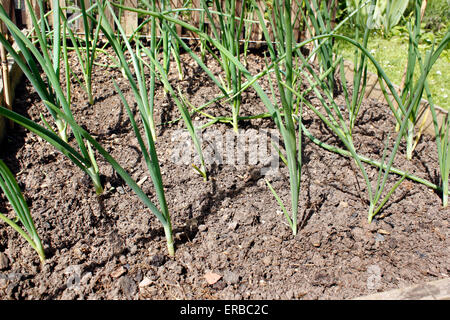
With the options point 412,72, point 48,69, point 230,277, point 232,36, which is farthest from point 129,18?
point 230,277

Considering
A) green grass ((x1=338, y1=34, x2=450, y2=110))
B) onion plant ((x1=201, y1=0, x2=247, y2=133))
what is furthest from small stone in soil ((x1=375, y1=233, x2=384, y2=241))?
A: green grass ((x1=338, y1=34, x2=450, y2=110))

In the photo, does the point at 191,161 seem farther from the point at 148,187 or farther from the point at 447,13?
the point at 447,13

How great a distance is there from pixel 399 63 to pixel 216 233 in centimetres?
267

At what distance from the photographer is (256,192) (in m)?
1.69

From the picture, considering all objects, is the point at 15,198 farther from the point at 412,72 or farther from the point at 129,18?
the point at 129,18

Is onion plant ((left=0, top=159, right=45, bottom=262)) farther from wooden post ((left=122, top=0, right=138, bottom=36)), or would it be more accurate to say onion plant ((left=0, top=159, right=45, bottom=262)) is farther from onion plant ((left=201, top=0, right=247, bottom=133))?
wooden post ((left=122, top=0, right=138, bottom=36))

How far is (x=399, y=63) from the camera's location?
11.0 feet

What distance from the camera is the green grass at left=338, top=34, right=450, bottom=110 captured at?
2818 mm

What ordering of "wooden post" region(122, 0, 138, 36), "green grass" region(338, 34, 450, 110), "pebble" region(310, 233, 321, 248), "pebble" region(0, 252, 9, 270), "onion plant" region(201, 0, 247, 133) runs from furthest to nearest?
"wooden post" region(122, 0, 138, 36) → "green grass" region(338, 34, 450, 110) → "onion plant" region(201, 0, 247, 133) → "pebble" region(310, 233, 321, 248) → "pebble" region(0, 252, 9, 270)

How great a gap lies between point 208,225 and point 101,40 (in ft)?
6.57

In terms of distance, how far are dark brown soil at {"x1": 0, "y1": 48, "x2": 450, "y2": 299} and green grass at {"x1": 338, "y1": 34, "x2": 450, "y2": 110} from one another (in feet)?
3.59

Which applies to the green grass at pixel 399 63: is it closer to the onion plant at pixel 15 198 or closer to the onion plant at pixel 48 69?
the onion plant at pixel 48 69

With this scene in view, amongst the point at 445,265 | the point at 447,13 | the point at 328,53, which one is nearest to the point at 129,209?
the point at 445,265

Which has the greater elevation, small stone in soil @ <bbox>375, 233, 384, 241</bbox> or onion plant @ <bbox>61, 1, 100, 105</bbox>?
onion plant @ <bbox>61, 1, 100, 105</bbox>
